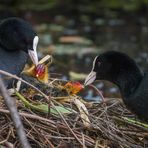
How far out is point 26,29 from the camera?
6062 mm

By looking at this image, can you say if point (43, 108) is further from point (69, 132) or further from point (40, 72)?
point (40, 72)

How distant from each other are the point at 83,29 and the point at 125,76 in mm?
7344

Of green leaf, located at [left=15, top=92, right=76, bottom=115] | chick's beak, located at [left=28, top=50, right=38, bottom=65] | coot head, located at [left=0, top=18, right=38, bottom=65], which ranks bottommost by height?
green leaf, located at [left=15, top=92, right=76, bottom=115]

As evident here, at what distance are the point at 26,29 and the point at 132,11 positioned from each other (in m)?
8.55

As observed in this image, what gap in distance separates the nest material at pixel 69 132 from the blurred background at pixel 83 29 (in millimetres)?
2728

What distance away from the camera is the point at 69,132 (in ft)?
16.7

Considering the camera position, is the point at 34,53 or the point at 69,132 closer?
the point at 69,132

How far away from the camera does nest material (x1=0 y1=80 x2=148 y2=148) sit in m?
5.02

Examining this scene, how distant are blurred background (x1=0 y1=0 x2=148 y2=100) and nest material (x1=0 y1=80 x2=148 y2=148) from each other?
2728 mm

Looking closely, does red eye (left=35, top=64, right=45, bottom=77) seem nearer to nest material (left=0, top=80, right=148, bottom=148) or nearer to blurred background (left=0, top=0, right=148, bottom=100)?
nest material (left=0, top=80, right=148, bottom=148)

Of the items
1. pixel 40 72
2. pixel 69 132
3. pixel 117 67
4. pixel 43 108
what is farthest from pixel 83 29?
pixel 69 132

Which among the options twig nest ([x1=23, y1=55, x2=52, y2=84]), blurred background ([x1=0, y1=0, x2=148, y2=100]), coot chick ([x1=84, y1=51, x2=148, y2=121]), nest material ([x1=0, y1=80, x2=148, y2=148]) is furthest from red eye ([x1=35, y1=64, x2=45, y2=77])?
blurred background ([x1=0, y1=0, x2=148, y2=100])

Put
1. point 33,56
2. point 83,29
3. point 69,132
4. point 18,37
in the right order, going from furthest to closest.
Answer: point 83,29 < point 18,37 < point 33,56 < point 69,132

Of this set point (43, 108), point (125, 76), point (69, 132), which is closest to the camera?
point (69, 132)
